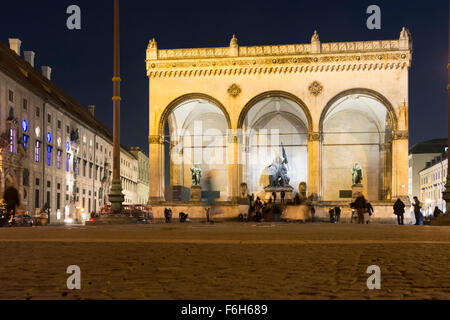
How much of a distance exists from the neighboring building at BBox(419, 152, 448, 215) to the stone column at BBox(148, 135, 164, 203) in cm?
4541

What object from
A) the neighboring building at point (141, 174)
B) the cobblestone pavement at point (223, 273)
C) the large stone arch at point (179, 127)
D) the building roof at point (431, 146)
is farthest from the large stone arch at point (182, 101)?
the building roof at point (431, 146)

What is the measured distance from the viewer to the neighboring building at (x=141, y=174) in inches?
3947

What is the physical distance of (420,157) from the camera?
105000 mm

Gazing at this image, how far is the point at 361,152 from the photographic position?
51.1 meters

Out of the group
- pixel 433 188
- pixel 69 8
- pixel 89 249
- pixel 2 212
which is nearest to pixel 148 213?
pixel 2 212

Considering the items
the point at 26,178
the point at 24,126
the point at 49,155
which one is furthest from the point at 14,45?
the point at 26,178

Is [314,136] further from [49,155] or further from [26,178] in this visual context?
[49,155]

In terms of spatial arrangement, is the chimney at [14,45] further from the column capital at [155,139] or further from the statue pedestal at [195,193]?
the statue pedestal at [195,193]

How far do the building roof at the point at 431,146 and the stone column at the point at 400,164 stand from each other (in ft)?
210

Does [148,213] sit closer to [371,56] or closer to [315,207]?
[315,207]

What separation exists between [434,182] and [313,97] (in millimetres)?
49331

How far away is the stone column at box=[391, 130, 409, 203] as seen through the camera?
43250 millimetres

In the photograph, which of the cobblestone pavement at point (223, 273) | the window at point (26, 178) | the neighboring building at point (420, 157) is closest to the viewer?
the cobblestone pavement at point (223, 273)

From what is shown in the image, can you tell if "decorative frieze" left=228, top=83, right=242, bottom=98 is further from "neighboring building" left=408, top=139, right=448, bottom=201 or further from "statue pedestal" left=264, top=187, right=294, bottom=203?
"neighboring building" left=408, top=139, right=448, bottom=201
